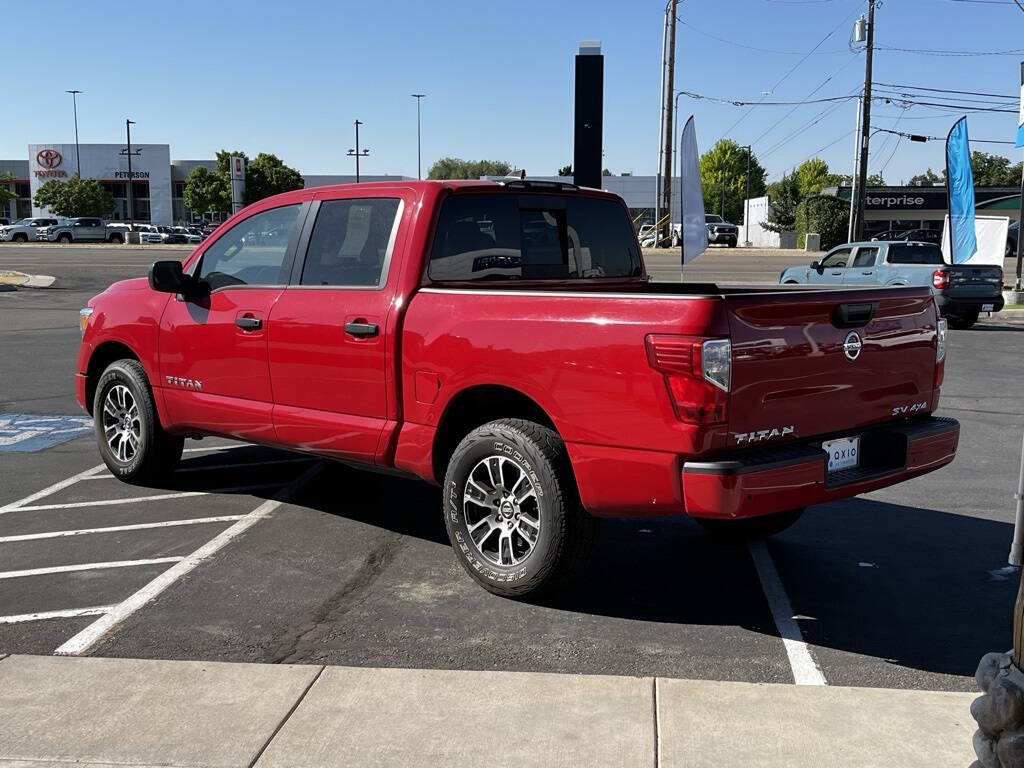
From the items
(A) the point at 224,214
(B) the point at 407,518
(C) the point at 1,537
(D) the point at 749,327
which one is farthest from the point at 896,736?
(A) the point at 224,214

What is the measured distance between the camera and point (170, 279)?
609cm

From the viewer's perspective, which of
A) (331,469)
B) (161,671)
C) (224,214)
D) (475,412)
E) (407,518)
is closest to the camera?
(161,671)

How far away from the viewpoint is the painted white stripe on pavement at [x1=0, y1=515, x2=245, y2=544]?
575 centimetres

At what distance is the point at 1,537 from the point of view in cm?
577

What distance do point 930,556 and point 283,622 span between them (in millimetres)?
3466

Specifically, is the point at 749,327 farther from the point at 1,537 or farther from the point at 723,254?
the point at 723,254

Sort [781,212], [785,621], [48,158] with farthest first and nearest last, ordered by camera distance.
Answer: [48,158] → [781,212] → [785,621]

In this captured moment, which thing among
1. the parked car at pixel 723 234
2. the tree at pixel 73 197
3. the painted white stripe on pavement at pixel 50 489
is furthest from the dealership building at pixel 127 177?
the painted white stripe on pavement at pixel 50 489

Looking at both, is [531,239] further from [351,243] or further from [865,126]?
[865,126]

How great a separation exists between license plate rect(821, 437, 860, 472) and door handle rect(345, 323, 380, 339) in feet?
7.35

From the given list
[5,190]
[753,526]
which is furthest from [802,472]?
[5,190]

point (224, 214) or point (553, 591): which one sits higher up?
point (224, 214)

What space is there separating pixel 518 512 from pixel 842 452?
58.4 inches

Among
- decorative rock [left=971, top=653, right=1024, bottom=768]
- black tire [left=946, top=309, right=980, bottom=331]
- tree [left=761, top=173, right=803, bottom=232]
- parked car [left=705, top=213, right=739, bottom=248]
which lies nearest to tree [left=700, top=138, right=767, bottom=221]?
tree [left=761, top=173, right=803, bottom=232]
